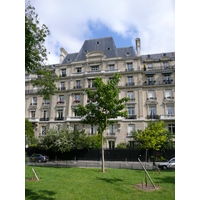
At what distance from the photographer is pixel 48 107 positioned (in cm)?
1355

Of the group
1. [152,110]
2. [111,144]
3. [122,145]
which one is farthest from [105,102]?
[152,110]

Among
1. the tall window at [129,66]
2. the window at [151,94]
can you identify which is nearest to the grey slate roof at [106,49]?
the tall window at [129,66]

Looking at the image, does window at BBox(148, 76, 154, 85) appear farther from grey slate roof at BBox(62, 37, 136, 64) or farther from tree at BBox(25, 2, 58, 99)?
tree at BBox(25, 2, 58, 99)

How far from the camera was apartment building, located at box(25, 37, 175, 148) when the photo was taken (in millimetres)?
14038

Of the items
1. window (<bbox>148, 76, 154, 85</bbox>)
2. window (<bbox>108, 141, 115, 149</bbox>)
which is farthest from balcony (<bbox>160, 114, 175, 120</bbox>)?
window (<bbox>108, 141, 115, 149</bbox>)

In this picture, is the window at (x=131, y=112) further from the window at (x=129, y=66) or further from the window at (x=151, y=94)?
the window at (x=129, y=66)

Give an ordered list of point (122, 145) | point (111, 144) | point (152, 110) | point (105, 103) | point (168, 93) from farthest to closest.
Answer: point (152, 110) → point (111, 144) → point (168, 93) → point (122, 145) → point (105, 103)

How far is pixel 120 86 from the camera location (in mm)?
13906

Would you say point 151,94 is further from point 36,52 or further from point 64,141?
point 36,52

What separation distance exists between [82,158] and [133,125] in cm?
489

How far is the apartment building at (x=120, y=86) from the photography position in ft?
46.1
